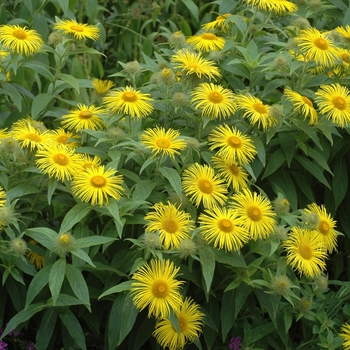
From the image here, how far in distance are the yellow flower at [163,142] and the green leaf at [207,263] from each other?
1.06 feet

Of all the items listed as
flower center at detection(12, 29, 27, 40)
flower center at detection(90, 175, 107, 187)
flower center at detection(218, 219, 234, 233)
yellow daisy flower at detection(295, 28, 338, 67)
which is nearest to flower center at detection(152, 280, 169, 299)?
flower center at detection(218, 219, 234, 233)

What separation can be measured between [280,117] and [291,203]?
0.37 m

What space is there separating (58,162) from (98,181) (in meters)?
0.16

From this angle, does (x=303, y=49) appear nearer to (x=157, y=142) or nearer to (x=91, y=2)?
(x=157, y=142)

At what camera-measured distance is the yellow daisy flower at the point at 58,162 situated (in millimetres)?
2342

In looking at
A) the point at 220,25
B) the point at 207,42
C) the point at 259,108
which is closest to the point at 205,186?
the point at 259,108

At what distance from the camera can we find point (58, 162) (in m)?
2.37

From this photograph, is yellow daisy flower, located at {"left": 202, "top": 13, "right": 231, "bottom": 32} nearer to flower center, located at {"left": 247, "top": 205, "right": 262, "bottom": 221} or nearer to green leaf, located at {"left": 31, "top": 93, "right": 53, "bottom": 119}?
green leaf, located at {"left": 31, "top": 93, "right": 53, "bottom": 119}

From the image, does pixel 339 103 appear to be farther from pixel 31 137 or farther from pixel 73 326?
pixel 73 326

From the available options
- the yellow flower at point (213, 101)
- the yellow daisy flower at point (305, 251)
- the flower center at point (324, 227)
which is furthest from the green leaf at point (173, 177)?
the flower center at point (324, 227)

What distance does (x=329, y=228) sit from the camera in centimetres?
250

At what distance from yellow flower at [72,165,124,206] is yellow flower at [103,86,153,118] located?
26 centimetres

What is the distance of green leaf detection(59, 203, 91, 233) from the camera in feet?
7.41

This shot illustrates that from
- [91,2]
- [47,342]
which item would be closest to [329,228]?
[47,342]
